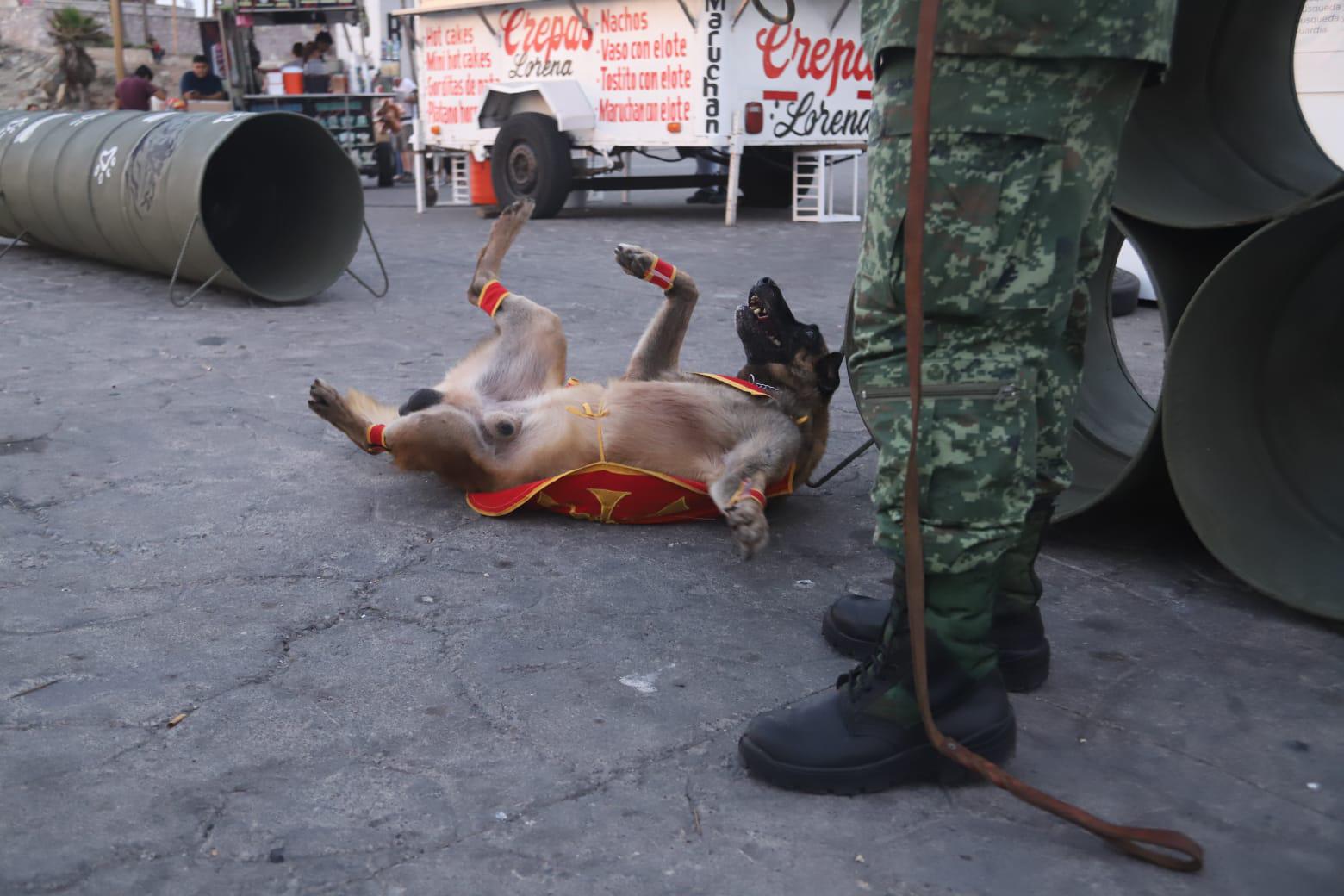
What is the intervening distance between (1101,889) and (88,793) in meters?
1.60

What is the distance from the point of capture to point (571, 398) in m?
3.57

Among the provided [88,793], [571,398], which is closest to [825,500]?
[571,398]

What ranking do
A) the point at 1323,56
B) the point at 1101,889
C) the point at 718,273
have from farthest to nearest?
the point at 718,273, the point at 1323,56, the point at 1101,889

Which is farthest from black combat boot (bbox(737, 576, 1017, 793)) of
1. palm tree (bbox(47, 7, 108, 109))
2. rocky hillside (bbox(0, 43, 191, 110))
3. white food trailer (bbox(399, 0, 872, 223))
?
rocky hillside (bbox(0, 43, 191, 110))

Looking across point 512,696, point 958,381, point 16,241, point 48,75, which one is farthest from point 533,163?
point 48,75

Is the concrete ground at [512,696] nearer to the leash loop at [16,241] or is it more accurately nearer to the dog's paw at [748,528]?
the dog's paw at [748,528]

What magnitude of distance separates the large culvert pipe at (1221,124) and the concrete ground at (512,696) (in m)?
0.94

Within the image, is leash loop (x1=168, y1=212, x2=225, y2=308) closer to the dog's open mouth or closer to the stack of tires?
the dog's open mouth

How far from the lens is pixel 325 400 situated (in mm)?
3627

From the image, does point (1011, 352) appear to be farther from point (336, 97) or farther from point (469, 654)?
point (336, 97)

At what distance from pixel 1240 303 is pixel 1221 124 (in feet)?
1.81

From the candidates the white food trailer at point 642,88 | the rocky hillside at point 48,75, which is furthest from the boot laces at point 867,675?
the rocky hillside at point 48,75

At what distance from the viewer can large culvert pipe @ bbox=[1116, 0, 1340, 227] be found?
2828mm

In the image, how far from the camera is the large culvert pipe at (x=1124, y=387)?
2861 mm
